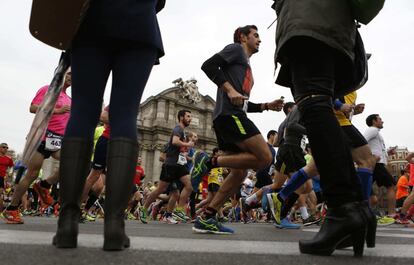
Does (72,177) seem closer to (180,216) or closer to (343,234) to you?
(343,234)

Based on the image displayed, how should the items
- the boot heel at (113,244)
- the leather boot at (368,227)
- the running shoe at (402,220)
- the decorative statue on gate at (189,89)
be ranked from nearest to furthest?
the boot heel at (113,244) → the leather boot at (368,227) → the running shoe at (402,220) → the decorative statue on gate at (189,89)

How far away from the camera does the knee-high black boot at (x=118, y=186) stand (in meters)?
1.51

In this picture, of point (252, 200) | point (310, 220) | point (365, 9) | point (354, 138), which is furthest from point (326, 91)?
point (252, 200)

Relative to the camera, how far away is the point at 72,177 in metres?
1.72

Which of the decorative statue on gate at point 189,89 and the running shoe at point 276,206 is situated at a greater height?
the decorative statue on gate at point 189,89

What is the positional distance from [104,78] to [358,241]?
1335mm

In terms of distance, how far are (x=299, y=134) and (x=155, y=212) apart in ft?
24.2

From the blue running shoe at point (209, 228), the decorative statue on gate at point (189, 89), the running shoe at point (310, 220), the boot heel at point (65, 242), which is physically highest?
the decorative statue on gate at point (189, 89)

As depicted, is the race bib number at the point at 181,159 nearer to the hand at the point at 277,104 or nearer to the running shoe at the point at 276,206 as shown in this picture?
the running shoe at the point at 276,206

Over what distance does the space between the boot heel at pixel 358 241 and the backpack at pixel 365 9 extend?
3.16 feet

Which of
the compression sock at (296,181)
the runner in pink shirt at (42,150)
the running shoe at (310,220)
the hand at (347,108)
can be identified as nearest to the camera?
the hand at (347,108)

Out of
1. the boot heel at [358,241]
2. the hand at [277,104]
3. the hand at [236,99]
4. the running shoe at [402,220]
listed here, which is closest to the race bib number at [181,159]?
the hand at [277,104]

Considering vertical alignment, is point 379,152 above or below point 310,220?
above

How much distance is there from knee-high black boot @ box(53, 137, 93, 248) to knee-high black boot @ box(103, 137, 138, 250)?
0.56 ft
